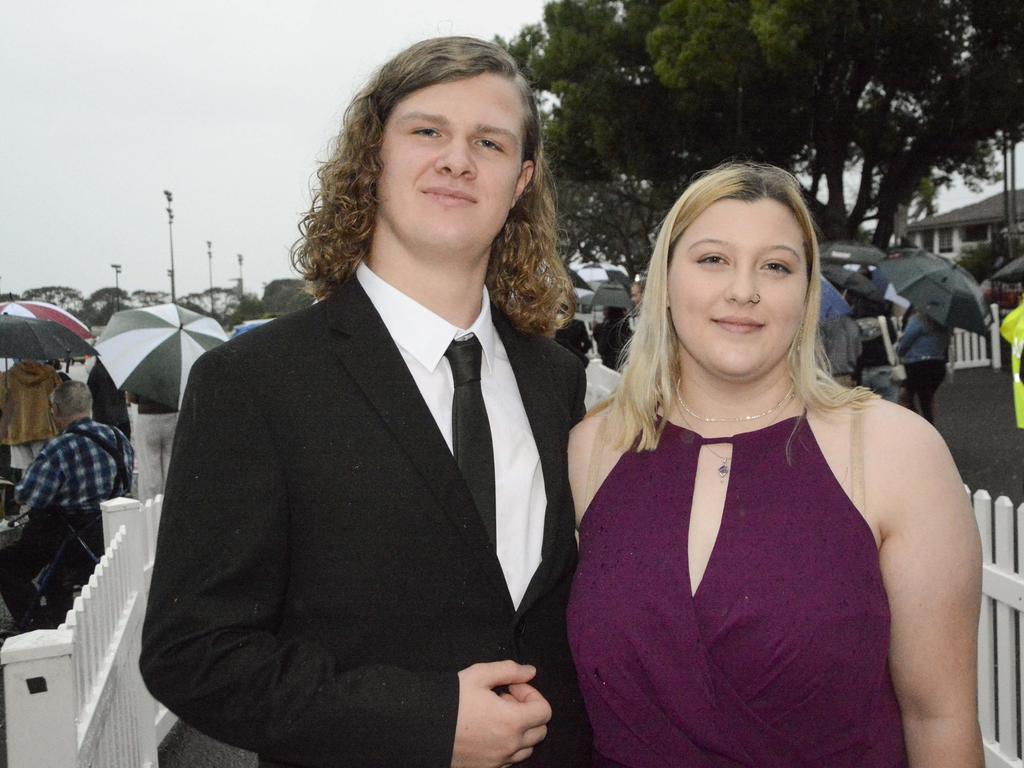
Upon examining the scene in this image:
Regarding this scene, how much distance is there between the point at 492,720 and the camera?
5.61 ft

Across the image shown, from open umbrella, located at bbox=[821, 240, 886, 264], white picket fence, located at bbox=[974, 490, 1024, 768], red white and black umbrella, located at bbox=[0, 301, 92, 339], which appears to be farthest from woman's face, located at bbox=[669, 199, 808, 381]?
open umbrella, located at bbox=[821, 240, 886, 264]

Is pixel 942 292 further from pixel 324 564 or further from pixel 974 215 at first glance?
pixel 974 215

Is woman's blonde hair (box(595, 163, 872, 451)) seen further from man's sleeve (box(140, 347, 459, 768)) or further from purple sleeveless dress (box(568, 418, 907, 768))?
man's sleeve (box(140, 347, 459, 768))

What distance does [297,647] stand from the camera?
1684 mm

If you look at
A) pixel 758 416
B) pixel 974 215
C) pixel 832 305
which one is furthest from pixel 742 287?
pixel 974 215

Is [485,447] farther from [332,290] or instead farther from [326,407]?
[332,290]

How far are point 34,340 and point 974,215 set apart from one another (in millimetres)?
65208

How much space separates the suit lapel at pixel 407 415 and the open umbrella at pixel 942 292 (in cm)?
899

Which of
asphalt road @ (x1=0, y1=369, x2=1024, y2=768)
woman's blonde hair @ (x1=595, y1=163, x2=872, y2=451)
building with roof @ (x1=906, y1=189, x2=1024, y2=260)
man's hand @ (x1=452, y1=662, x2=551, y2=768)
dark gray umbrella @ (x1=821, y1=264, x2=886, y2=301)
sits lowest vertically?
asphalt road @ (x1=0, y1=369, x2=1024, y2=768)

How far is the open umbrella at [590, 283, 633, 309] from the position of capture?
1603 cm

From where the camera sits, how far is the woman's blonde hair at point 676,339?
2328 millimetres

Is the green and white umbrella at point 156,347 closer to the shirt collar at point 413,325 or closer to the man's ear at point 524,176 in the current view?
the man's ear at point 524,176

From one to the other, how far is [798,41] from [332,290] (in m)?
18.7

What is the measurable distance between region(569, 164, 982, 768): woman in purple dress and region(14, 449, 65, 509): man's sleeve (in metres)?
4.87
